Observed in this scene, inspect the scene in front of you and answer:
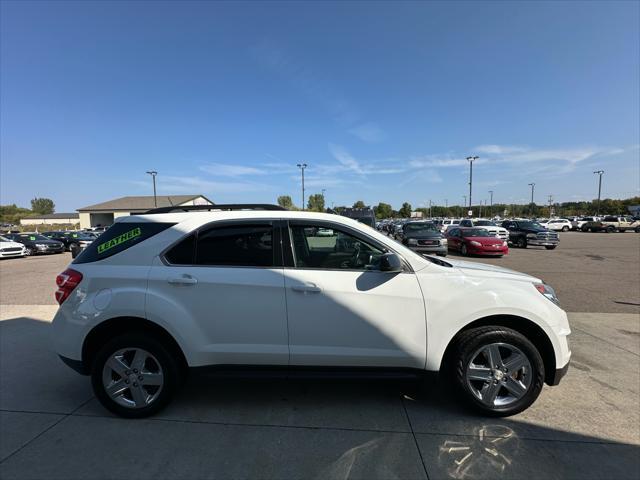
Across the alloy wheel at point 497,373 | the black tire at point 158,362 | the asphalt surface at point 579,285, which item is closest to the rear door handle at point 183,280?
the black tire at point 158,362

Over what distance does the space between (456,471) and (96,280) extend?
3232 millimetres

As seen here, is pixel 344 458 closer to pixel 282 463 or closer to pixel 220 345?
pixel 282 463

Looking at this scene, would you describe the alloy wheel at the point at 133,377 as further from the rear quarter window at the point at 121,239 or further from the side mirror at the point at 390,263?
the side mirror at the point at 390,263

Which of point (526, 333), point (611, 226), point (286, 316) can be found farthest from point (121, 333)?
point (611, 226)

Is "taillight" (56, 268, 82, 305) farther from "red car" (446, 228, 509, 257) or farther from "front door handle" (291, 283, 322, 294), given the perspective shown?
"red car" (446, 228, 509, 257)

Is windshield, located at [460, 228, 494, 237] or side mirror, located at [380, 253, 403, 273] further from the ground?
side mirror, located at [380, 253, 403, 273]

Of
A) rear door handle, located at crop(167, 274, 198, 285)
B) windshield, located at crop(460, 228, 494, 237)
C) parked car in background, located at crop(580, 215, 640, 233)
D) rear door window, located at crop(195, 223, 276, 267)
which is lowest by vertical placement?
parked car in background, located at crop(580, 215, 640, 233)

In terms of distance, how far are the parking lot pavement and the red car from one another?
13.4m

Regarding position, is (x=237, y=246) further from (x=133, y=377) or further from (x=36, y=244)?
(x=36, y=244)

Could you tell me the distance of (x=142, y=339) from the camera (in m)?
2.91

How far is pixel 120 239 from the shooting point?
309cm

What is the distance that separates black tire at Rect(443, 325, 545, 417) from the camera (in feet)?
9.52

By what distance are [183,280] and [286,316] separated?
3.07 ft

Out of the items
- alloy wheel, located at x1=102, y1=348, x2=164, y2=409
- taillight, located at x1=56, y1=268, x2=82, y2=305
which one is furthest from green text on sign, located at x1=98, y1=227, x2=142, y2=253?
alloy wheel, located at x1=102, y1=348, x2=164, y2=409
